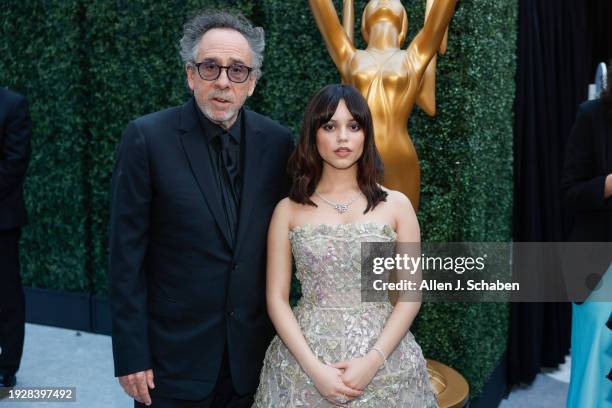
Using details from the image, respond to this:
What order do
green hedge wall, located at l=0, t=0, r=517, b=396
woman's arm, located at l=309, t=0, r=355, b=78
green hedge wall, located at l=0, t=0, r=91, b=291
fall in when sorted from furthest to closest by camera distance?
green hedge wall, located at l=0, t=0, r=91, b=291 → green hedge wall, located at l=0, t=0, r=517, b=396 → woman's arm, located at l=309, t=0, r=355, b=78

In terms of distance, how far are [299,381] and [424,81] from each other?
1444 millimetres

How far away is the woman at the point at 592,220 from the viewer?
7.49 feet

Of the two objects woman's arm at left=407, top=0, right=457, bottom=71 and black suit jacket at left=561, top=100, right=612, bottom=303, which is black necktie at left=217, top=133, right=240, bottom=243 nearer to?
woman's arm at left=407, top=0, right=457, bottom=71

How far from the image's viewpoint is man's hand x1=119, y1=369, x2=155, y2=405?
185 cm

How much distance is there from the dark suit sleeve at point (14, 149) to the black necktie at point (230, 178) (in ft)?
7.21

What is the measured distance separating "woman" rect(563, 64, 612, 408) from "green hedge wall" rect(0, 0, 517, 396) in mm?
922

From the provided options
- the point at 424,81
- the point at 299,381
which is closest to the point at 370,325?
the point at 299,381

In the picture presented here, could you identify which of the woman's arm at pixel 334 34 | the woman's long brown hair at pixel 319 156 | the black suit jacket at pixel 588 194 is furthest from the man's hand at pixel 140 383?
the black suit jacket at pixel 588 194

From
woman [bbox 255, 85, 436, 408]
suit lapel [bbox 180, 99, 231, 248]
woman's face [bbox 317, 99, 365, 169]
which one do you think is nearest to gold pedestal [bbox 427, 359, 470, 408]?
woman [bbox 255, 85, 436, 408]

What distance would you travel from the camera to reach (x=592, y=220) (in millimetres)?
2379

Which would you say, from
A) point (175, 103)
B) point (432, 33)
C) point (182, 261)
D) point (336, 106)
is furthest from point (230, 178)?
point (175, 103)

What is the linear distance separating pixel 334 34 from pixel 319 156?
0.85m

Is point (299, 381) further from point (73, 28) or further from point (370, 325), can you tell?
point (73, 28)

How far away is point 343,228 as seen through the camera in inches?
77.9
